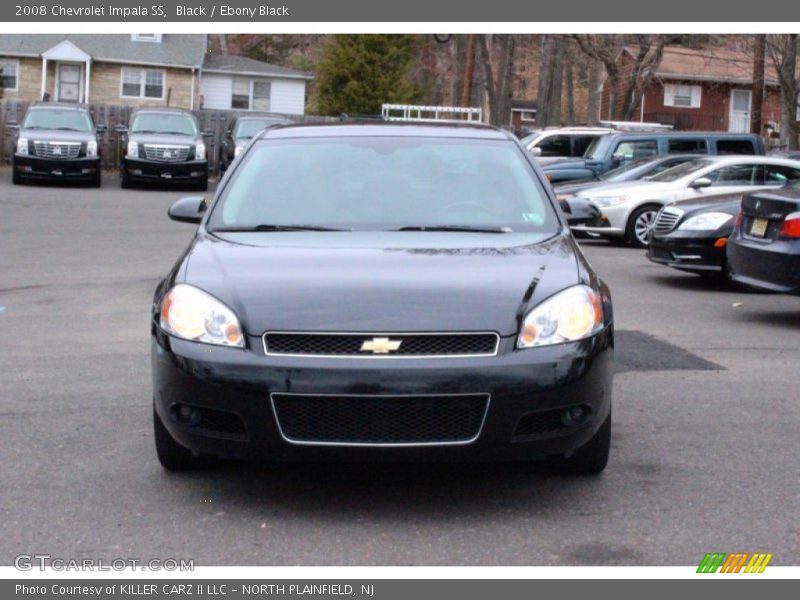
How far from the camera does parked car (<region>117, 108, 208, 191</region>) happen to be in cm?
3028

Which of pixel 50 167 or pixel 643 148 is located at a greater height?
pixel 643 148

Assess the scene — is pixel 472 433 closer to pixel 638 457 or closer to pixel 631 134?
pixel 638 457

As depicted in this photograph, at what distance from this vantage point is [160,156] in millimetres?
30328

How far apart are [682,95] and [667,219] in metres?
45.0

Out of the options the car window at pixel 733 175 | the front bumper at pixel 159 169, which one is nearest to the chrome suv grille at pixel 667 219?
the car window at pixel 733 175

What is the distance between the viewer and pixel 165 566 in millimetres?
4680

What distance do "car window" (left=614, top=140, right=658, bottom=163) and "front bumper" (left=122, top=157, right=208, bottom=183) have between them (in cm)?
1095

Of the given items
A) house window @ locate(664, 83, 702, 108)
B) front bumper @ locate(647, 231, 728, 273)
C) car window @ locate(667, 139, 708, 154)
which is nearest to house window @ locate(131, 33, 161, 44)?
house window @ locate(664, 83, 702, 108)

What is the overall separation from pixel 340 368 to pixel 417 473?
116 centimetres

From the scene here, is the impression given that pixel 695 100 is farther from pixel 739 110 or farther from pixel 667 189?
pixel 667 189

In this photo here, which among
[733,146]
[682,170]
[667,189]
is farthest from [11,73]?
[667,189]

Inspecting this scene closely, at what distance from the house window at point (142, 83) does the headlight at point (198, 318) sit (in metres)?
45.2

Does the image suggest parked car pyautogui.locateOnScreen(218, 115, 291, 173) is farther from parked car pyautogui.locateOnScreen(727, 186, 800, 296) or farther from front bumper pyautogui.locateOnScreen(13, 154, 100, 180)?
parked car pyautogui.locateOnScreen(727, 186, 800, 296)

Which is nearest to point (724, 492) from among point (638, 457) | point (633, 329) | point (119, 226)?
point (638, 457)
